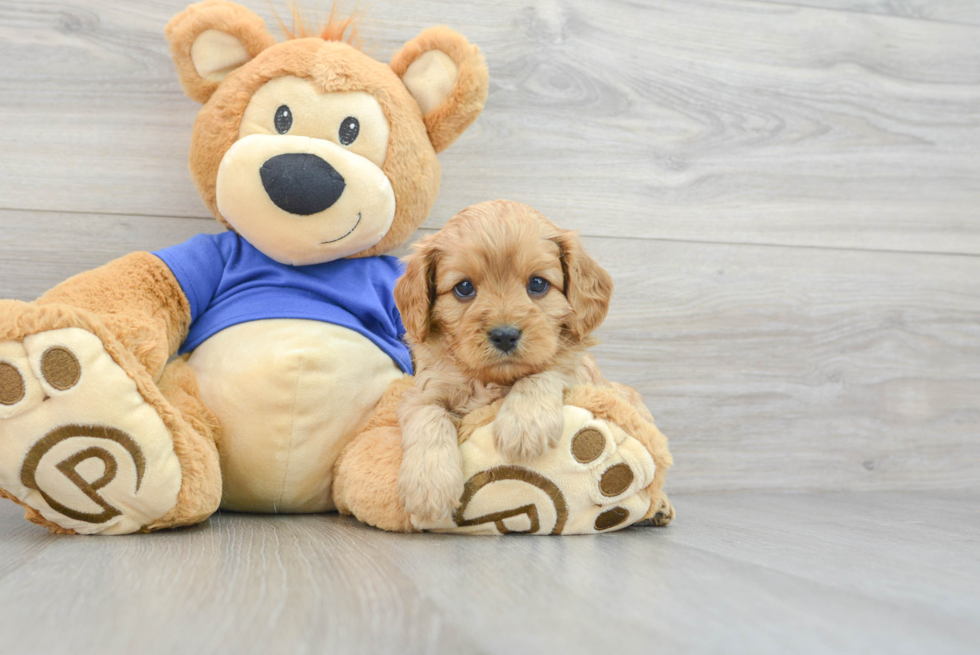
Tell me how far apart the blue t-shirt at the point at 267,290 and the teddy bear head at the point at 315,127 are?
0.16 feet

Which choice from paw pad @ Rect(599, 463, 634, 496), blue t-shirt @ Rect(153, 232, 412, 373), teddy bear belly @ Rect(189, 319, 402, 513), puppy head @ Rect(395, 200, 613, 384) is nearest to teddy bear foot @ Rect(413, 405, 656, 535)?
paw pad @ Rect(599, 463, 634, 496)

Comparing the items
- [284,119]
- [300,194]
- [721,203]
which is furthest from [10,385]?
[721,203]

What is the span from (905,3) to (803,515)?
137cm

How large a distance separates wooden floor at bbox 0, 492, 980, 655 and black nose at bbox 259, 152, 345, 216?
21.7 inches

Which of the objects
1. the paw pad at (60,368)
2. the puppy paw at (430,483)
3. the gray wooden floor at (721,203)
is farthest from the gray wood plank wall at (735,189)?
the puppy paw at (430,483)

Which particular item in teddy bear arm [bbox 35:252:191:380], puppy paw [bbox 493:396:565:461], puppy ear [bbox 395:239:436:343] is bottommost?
puppy paw [bbox 493:396:565:461]

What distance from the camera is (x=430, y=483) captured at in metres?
1.11

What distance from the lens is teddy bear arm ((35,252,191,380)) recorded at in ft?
3.95

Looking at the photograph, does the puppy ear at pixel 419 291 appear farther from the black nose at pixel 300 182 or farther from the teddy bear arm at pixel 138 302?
the teddy bear arm at pixel 138 302

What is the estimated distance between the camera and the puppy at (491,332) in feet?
3.70

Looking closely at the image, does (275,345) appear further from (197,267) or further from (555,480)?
(555,480)

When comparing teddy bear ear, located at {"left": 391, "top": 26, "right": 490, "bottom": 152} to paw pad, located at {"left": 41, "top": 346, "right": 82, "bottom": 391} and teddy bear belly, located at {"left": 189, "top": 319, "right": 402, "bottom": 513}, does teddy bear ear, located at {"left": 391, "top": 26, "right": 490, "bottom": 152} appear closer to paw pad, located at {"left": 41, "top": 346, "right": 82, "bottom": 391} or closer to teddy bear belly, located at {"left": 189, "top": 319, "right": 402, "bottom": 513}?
teddy bear belly, located at {"left": 189, "top": 319, "right": 402, "bottom": 513}

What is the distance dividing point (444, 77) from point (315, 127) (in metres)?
0.27

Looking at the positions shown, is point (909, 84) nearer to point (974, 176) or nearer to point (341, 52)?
point (974, 176)
